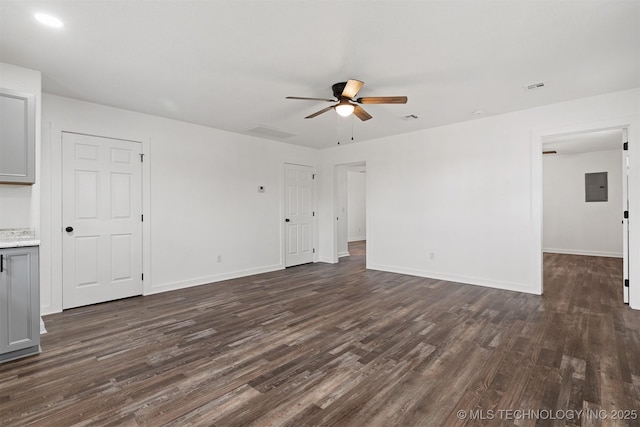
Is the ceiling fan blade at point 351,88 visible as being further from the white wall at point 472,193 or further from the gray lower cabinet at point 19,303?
the gray lower cabinet at point 19,303

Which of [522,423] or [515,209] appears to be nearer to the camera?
[522,423]

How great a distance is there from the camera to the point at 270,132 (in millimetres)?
5402

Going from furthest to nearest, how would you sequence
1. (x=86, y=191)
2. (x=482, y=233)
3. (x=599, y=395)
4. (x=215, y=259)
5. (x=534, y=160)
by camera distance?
(x=215, y=259), (x=482, y=233), (x=534, y=160), (x=86, y=191), (x=599, y=395)

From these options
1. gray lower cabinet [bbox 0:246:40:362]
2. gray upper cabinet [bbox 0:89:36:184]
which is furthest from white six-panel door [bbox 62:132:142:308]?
gray lower cabinet [bbox 0:246:40:362]

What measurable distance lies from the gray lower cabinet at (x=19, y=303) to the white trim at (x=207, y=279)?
1826 millimetres

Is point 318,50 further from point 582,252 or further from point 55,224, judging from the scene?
point 582,252

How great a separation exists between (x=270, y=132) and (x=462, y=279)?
13.5ft

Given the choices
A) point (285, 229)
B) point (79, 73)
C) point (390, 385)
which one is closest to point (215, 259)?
point (285, 229)

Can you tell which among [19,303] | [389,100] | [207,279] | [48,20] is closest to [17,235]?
[19,303]

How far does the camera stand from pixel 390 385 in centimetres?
211

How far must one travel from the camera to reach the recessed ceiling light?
7.11 feet

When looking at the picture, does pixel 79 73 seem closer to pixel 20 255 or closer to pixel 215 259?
pixel 20 255

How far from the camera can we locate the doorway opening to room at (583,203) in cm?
695

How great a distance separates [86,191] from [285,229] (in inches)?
134
